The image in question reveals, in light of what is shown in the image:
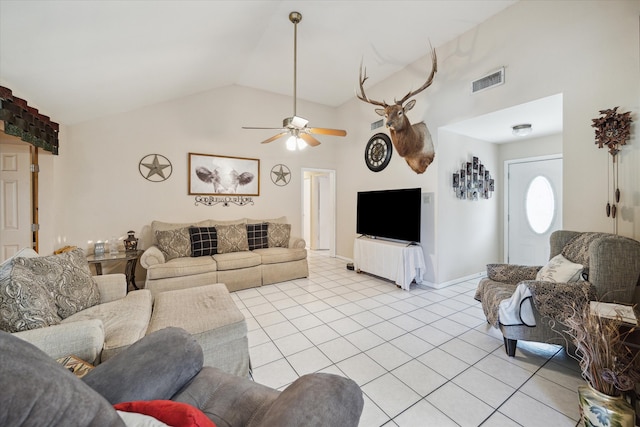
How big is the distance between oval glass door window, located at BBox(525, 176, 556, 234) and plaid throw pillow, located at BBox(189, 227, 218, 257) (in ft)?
17.5

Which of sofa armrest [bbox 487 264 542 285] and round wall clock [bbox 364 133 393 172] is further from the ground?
round wall clock [bbox 364 133 393 172]

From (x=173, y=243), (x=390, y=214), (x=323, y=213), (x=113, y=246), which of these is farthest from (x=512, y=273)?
(x=113, y=246)

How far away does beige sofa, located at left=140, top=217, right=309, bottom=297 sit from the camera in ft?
11.3

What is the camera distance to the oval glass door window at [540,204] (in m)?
4.05

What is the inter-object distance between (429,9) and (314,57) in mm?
1706

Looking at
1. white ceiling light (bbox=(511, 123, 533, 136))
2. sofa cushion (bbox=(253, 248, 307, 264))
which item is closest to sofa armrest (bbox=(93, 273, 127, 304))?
sofa cushion (bbox=(253, 248, 307, 264))

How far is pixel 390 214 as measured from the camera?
4.31 m

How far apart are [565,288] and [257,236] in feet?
13.2

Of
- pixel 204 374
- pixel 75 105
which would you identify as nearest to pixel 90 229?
pixel 75 105

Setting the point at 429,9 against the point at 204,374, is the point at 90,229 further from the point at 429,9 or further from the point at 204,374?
the point at 429,9

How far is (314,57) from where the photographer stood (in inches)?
157

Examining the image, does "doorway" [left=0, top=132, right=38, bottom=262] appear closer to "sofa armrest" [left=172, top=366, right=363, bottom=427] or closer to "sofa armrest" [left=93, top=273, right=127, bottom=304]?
"sofa armrest" [left=93, top=273, right=127, bottom=304]

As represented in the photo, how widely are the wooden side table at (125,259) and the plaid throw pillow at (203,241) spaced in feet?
2.52

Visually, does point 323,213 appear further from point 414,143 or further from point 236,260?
point 414,143
